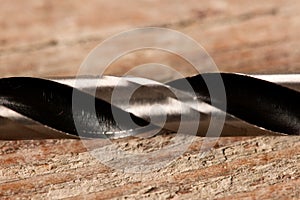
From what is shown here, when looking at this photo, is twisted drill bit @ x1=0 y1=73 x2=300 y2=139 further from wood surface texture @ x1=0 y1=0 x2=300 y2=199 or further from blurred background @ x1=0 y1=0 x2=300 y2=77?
blurred background @ x1=0 y1=0 x2=300 y2=77

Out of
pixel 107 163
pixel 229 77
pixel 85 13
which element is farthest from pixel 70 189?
pixel 85 13

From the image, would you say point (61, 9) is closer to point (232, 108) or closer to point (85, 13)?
point (85, 13)

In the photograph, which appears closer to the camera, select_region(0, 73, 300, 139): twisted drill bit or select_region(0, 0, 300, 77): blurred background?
select_region(0, 73, 300, 139): twisted drill bit

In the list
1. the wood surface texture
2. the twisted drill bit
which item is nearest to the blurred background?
the wood surface texture

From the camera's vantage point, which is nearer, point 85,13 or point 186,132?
point 186,132

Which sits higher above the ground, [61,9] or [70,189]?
[61,9]

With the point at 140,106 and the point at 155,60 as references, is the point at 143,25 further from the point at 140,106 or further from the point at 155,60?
the point at 140,106

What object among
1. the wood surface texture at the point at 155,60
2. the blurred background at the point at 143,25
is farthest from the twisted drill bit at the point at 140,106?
the blurred background at the point at 143,25

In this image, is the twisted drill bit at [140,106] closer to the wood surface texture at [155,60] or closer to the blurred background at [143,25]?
the wood surface texture at [155,60]
